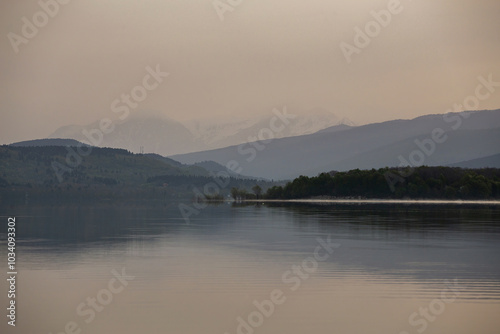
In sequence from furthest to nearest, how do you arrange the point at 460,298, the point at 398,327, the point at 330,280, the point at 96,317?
the point at 330,280 → the point at 460,298 → the point at 96,317 → the point at 398,327

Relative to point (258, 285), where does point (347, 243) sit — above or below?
above

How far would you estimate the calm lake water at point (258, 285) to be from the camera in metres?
28.5

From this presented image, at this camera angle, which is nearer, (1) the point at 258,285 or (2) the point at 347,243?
(1) the point at 258,285

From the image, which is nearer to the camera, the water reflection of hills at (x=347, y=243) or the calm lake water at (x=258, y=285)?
the calm lake water at (x=258, y=285)

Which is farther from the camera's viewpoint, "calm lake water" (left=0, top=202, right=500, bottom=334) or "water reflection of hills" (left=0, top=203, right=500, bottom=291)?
"water reflection of hills" (left=0, top=203, right=500, bottom=291)

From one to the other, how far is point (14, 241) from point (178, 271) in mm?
23577

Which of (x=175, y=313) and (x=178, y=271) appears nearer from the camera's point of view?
(x=175, y=313)

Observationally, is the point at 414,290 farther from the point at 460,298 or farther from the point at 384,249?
the point at 384,249

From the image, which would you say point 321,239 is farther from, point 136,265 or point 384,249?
point 136,265

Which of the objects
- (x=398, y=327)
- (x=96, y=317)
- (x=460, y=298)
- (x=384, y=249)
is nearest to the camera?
(x=398, y=327)

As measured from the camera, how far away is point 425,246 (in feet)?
179

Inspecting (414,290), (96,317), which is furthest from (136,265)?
(414,290)

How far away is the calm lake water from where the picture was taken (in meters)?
28.5

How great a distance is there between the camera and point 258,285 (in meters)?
36.2
